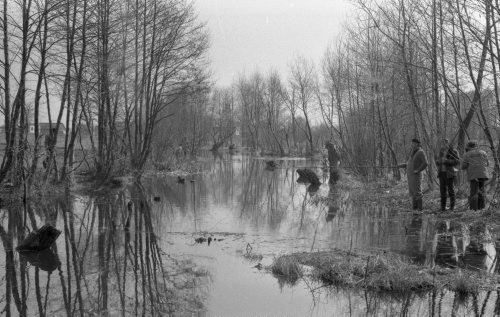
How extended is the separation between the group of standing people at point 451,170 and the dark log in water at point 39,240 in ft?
26.9

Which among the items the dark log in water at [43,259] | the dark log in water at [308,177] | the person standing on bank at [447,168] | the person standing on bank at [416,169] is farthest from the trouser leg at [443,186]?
the dark log in water at [308,177]

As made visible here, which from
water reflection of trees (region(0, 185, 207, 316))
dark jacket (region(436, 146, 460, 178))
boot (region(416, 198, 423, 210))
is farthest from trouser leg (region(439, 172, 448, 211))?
water reflection of trees (region(0, 185, 207, 316))

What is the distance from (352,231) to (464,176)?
6.16 m

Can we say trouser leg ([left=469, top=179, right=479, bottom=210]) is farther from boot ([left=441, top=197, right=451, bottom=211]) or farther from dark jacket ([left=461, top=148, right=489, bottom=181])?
boot ([left=441, top=197, right=451, bottom=211])

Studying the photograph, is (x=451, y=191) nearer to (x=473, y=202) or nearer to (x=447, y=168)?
(x=447, y=168)

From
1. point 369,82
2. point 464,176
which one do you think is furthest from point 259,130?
point 464,176

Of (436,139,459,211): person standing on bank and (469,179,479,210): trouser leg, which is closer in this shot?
(469,179,479,210): trouser leg

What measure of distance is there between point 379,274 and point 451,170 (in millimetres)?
6799

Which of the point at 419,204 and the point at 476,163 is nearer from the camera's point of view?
the point at 476,163

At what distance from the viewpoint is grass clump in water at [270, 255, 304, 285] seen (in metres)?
6.88

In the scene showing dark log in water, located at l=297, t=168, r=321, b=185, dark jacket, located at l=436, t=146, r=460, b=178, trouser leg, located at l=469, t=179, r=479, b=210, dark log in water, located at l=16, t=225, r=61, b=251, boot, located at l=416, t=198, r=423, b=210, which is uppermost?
→ dark jacket, located at l=436, t=146, r=460, b=178

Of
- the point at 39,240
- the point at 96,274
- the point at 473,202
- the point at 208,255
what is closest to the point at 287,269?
the point at 208,255

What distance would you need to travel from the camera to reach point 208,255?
832 centimetres

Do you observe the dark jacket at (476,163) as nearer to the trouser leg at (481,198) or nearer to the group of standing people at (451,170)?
the group of standing people at (451,170)
